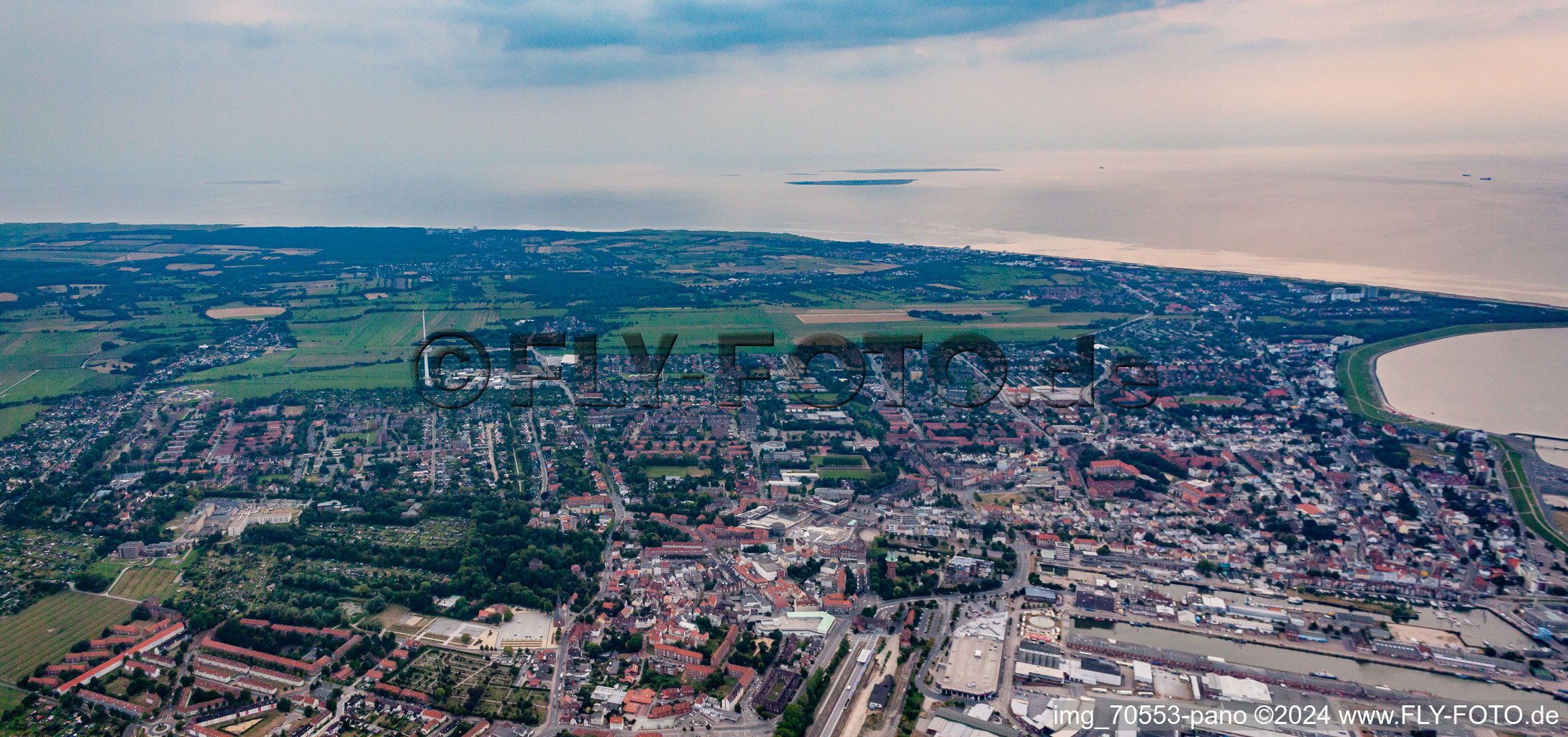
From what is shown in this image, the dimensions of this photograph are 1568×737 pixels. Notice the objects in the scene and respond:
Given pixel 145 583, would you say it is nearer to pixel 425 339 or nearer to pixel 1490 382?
pixel 425 339

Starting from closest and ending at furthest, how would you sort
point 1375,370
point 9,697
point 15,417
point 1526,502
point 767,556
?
point 9,697
point 767,556
point 1526,502
point 15,417
point 1375,370

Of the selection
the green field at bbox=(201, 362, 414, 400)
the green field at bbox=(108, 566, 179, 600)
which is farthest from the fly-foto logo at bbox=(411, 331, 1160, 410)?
the green field at bbox=(108, 566, 179, 600)

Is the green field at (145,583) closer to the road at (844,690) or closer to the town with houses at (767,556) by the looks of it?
the town with houses at (767,556)

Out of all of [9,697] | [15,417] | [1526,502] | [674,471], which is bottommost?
[9,697]

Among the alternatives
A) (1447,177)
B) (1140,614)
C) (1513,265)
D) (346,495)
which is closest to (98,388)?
(346,495)

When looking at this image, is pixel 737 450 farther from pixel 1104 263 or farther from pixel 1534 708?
pixel 1104 263

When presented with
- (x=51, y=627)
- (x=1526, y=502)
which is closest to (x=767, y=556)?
(x=51, y=627)

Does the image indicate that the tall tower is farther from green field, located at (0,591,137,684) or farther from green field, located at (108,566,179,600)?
green field, located at (0,591,137,684)
